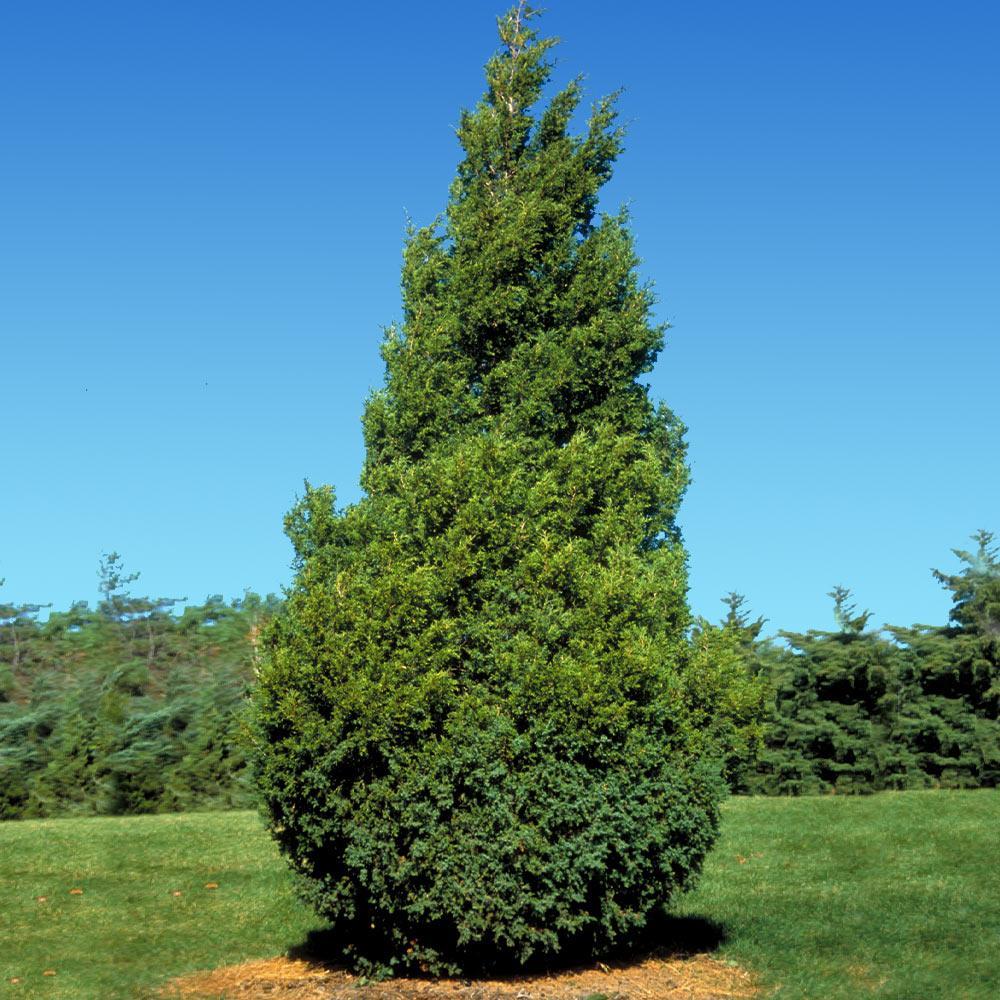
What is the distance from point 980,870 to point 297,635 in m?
11.6

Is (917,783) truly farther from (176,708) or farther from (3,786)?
(3,786)

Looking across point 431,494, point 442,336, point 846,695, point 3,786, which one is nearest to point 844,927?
point 431,494

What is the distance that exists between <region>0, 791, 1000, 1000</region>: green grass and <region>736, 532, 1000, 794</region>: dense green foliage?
2780 millimetres

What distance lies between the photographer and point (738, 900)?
15805 millimetres

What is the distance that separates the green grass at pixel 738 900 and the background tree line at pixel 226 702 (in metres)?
2.17

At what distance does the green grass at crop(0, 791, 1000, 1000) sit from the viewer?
12531 millimetres

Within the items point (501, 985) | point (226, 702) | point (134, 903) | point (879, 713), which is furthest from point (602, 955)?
point (879, 713)

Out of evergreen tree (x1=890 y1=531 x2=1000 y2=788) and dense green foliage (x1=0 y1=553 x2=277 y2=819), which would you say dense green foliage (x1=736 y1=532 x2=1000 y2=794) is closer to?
evergreen tree (x1=890 y1=531 x2=1000 y2=788)

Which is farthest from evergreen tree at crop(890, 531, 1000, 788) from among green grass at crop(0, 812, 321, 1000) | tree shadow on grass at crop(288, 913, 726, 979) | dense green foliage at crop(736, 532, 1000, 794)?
green grass at crop(0, 812, 321, 1000)

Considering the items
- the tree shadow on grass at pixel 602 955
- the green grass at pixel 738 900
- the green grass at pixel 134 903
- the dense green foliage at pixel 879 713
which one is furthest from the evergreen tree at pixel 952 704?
the green grass at pixel 134 903

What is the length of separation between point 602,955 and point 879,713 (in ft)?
48.3

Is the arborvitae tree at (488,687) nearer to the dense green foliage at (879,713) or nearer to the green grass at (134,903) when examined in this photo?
the green grass at (134,903)

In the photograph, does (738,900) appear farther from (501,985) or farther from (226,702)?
(226,702)

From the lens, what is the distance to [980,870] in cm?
1708
